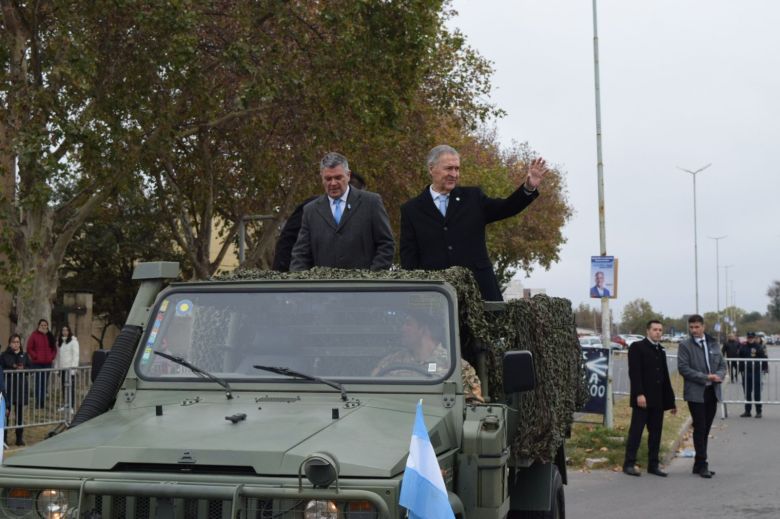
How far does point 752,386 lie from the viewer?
74.0 ft

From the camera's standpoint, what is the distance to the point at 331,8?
20844 millimetres

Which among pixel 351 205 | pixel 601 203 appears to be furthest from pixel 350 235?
pixel 601 203

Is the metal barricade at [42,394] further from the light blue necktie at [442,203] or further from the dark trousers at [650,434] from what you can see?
the light blue necktie at [442,203]

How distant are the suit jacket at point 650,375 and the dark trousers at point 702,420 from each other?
32 cm

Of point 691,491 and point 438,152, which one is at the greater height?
point 438,152

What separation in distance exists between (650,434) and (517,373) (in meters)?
9.60

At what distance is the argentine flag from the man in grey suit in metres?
3.06

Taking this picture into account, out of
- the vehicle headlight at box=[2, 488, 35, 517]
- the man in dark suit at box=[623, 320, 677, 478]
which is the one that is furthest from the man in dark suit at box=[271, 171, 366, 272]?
the man in dark suit at box=[623, 320, 677, 478]

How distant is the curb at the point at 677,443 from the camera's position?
15.2 meters

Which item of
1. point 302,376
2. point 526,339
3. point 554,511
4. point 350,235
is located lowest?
point 554,511

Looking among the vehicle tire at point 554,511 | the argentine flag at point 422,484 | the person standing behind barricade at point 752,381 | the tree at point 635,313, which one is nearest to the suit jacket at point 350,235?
the vehicle tire at point 554,511

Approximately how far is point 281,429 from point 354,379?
2.57 ft

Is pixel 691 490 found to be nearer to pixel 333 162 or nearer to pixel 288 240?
pixel 288 240

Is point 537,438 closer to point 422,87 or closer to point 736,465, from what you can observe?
point 736,465
